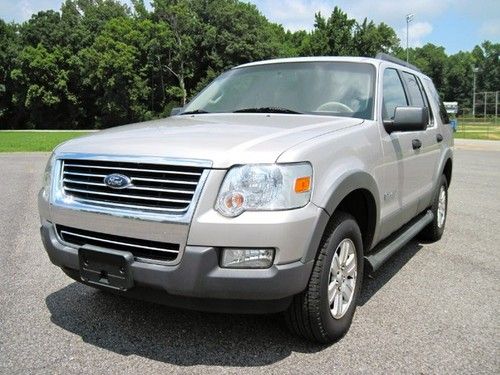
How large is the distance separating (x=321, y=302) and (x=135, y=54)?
6014 cm

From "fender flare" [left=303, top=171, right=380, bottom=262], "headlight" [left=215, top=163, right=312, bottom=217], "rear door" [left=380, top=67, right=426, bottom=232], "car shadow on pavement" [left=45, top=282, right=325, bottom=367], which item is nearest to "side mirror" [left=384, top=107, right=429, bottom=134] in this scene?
"rear door" [left=380, top=67, right=426, bottom=232]

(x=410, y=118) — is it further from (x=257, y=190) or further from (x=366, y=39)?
(x=366, y=39)

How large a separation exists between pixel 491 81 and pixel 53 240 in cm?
13052

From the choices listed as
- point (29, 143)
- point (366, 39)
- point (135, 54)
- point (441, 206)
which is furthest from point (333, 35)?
point (441, 206)

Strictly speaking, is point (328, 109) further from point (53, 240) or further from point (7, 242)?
point (7, 242)

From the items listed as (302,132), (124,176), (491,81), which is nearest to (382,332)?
(302,132)

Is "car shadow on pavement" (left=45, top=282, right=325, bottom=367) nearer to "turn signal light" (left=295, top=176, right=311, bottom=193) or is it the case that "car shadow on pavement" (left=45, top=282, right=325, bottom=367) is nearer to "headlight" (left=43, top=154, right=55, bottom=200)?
"headlight" (left=43, top=154, right=55, bottom=200)

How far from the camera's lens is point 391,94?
4.57 metres

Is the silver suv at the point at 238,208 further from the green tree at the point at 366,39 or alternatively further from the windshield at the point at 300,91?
the green tree at the point at 366,39

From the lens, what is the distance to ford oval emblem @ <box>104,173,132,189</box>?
300 cm

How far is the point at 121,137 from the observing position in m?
3.37

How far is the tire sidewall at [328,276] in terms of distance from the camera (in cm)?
311

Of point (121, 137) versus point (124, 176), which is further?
point (121, 137)

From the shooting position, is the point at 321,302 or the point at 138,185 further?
the point at 321,302
